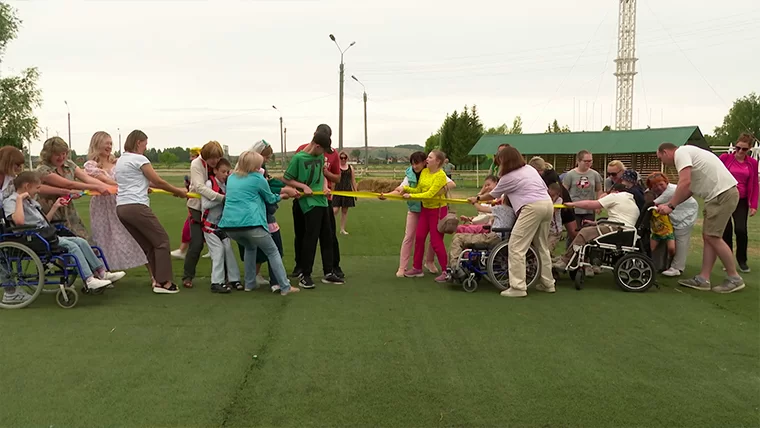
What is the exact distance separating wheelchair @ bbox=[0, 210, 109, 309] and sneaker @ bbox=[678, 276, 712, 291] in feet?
23.0

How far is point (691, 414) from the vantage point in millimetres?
3676

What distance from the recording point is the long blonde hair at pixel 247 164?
6.69 meters

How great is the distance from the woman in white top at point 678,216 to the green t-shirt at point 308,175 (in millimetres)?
4544

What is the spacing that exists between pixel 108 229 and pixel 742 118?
100 meters

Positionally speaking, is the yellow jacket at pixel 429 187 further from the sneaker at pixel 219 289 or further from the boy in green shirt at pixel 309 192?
the sneaker at pixel 219 289

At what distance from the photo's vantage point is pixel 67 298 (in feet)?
20.0

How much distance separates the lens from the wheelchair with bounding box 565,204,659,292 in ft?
A: 23.5

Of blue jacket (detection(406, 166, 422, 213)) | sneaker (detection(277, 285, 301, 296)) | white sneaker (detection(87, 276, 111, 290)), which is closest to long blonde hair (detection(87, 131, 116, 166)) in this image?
white sneaker (detection(87, 276, 111, 290))

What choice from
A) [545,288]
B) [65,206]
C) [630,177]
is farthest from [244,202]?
[630,177]

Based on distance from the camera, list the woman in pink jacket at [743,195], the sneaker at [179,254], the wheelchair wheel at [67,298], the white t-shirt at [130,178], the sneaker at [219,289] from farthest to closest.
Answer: the sneaker at [179,254]
the woman in pink jacket at [743,195]
the sneaker at [219,289]
the white t-shirt at [130,178]
the wheelchair wheel at [67,298]

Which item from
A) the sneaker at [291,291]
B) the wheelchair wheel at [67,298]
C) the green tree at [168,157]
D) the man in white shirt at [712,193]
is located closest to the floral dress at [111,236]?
the wheelchair wheel at [67,298]

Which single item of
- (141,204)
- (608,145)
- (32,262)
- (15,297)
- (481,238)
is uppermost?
(608,145)

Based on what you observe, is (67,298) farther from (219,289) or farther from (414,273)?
(414,273)

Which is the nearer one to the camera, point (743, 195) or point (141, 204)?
point (141, 204)
